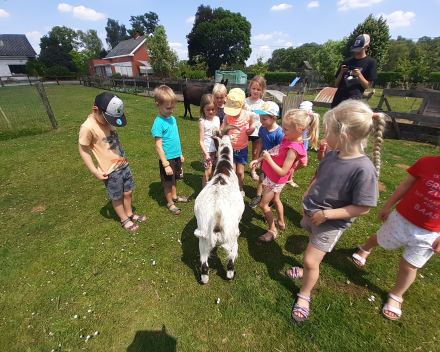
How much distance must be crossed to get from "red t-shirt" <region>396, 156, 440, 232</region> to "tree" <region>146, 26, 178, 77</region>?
115 ft

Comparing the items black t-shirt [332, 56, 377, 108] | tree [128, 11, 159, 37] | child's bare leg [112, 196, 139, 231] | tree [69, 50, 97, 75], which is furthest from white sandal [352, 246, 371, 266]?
tree [128, 11, 159, 37]

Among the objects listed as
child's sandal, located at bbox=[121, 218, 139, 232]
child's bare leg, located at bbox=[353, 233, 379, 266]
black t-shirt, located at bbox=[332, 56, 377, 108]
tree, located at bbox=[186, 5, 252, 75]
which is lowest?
Answer: child's sandal, located at bbox=[121, 218, 139, 232]

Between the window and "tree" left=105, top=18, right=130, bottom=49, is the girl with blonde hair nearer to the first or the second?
the window

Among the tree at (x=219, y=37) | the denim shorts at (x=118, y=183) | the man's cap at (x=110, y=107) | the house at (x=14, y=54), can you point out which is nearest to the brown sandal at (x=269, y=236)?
the denim shorts at (x=118, y=183)

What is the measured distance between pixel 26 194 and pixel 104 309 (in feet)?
14.5

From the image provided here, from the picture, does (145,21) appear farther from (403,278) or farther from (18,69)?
(403,278)

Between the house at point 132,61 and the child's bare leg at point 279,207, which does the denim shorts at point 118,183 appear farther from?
the house at point 132,61

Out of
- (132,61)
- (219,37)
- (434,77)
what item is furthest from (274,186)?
(219,37)

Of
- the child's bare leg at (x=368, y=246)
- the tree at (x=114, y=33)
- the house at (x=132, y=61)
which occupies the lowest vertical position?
Answer: the child's bare leg at (x=368, y=246)

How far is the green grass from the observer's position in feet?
7.67

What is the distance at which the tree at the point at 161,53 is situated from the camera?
101 ft

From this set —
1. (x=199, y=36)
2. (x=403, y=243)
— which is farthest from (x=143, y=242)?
(x=199, y=36)

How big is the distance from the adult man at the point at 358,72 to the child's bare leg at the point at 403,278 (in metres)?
4.36

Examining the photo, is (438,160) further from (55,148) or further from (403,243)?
(55,148)
